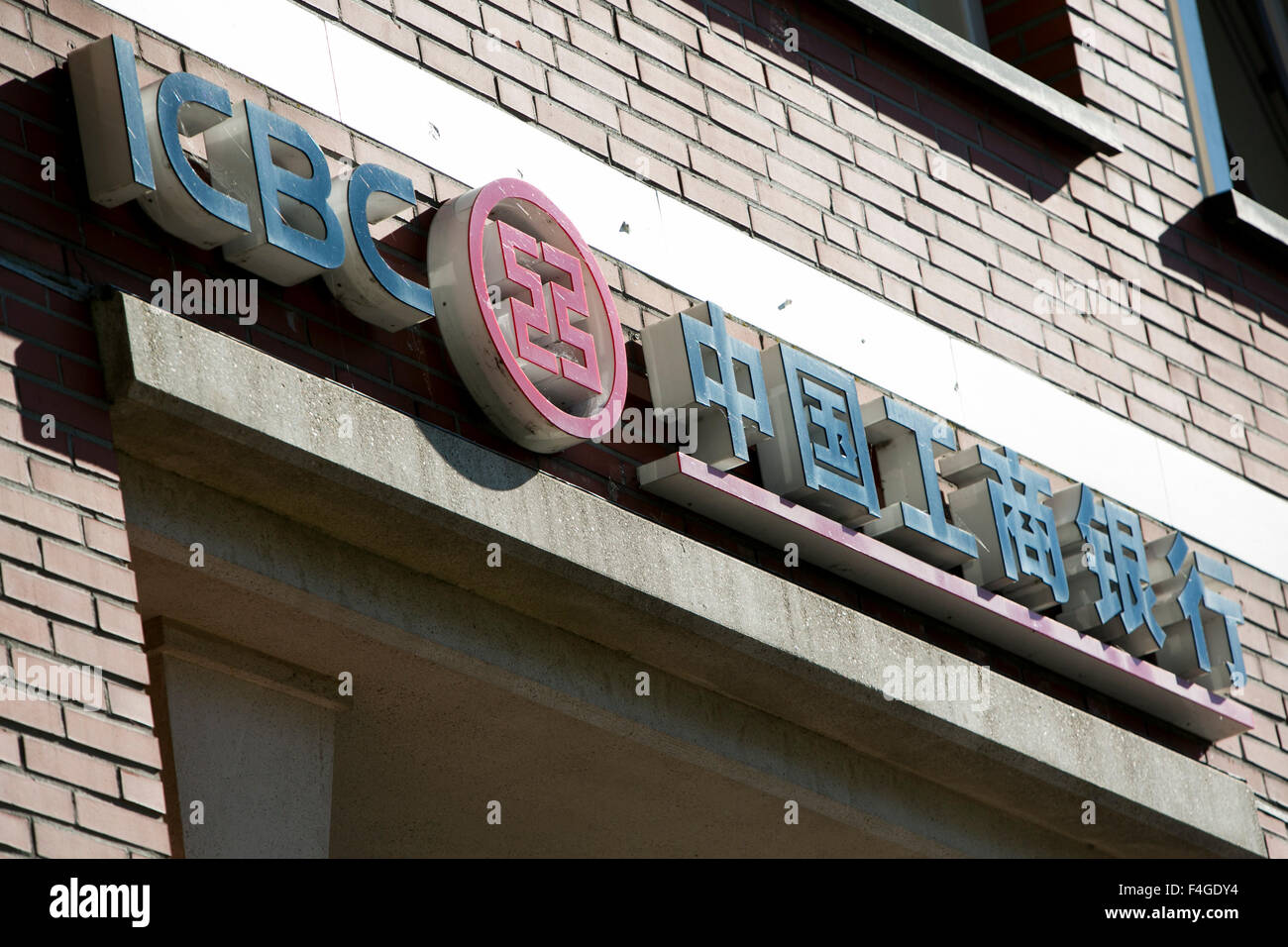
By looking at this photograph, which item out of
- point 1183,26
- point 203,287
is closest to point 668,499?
point 203,287

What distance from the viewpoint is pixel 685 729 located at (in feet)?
19.2

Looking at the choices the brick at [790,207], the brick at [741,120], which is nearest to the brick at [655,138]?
the brick at [741,120]

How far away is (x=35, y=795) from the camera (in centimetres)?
404

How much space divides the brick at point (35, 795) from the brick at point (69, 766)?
0.03 meters

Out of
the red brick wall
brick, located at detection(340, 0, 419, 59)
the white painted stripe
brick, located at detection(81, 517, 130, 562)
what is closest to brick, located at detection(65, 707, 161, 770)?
the red brick wall

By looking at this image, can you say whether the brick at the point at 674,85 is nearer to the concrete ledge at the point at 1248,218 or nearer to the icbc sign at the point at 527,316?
the icbc sign at the point at 527,316

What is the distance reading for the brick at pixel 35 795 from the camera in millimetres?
4004

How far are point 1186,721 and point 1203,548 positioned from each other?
77 centimetres

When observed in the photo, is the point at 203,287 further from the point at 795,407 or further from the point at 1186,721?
the point at 1186,721

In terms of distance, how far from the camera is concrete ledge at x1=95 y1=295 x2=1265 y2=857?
4699 mm

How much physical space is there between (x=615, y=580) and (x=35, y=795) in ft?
6.01

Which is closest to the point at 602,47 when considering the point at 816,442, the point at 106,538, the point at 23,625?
the point at 816,442

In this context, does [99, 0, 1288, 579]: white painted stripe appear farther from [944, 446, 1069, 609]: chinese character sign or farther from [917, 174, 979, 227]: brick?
[917, 174, 979, 227]: brick

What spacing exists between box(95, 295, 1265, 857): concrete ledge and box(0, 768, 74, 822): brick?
92 centimetres
